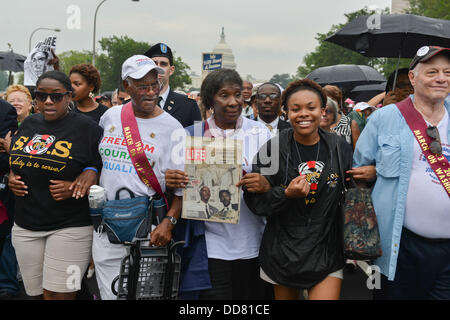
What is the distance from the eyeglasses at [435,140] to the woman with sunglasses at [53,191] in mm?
2454

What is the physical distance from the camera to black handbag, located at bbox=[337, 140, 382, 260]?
2756 mm

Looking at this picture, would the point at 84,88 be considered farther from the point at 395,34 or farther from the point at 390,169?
the point at 395,34

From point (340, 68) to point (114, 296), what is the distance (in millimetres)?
9783

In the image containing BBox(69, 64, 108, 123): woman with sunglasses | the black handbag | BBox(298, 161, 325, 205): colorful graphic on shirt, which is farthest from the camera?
BBox(69, 64, 108, 123): woman with sunglasses

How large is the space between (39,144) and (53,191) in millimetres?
392

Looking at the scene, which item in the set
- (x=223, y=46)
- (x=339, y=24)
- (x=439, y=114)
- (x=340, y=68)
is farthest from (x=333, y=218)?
(x=223, y=46)

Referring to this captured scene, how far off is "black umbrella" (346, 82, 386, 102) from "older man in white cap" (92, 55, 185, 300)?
412 inches

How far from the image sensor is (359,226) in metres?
2.79

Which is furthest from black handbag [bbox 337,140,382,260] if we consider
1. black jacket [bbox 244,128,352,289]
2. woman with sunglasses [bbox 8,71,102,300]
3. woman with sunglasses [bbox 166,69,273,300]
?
woman with sunglasses [bbox 8,71,102,300]

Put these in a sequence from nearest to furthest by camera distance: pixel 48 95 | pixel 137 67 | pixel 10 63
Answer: pixel 137 67 < pixel 48 95 < pixel 10 63

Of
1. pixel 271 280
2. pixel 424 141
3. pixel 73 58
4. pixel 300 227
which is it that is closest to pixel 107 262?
pixel 271 280

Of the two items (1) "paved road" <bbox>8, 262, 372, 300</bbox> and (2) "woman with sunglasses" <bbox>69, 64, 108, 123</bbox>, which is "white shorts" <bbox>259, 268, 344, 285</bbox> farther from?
(2) "woman with sunglasses" <bbox>69, 64, 108, 123</bbox>

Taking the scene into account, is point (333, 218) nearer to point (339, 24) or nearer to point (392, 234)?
point (392, 234)

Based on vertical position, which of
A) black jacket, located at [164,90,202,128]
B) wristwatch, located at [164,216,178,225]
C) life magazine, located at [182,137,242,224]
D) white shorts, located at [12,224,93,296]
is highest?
black jacket, located at [164,90,202,128]
